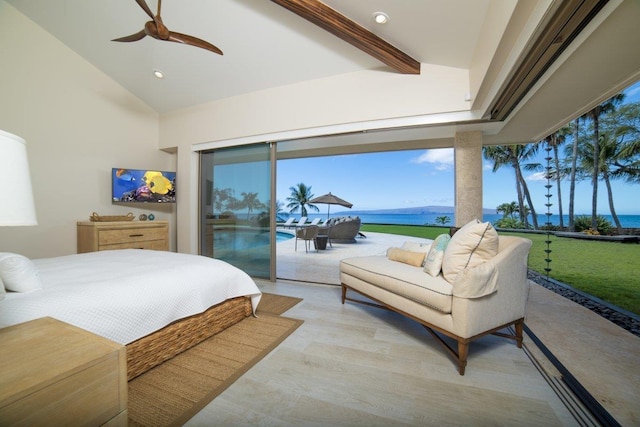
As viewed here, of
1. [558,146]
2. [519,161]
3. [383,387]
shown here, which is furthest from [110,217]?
[519,161]

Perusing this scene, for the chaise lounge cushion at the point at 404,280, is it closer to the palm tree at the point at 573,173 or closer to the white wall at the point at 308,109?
the palm tree at the point at 573,173

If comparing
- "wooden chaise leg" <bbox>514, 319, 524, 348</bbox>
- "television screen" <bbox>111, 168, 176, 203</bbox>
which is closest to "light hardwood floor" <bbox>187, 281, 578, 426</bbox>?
"wooden chaise leg" <bbox>514, 319, 524, 348</bbox>

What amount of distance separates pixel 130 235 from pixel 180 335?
2.88 m

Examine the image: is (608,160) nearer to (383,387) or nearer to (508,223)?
(508,223)

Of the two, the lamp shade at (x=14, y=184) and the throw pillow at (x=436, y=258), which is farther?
the throw pillow at (x=436, y=258)

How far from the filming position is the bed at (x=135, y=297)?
133cm

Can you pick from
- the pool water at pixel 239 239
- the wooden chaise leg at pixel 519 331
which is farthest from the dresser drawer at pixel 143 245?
the wooden chaise leg at pixel 519 331

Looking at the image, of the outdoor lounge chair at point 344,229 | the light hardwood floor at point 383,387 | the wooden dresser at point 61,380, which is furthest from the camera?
the outdoor lounge chair at point 344,229

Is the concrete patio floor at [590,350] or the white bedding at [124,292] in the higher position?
the white bedding at [124,292]

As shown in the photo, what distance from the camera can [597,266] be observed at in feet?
7.05

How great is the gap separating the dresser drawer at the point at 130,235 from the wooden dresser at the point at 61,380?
327 cm

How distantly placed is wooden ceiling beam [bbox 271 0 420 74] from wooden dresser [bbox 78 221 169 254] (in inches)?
142

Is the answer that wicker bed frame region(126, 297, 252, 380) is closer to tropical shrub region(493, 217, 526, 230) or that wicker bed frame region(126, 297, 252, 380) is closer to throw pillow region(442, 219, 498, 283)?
throw pillow region(442, 219, 498, 283)

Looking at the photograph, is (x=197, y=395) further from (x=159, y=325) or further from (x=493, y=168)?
(x=493, y=168)
